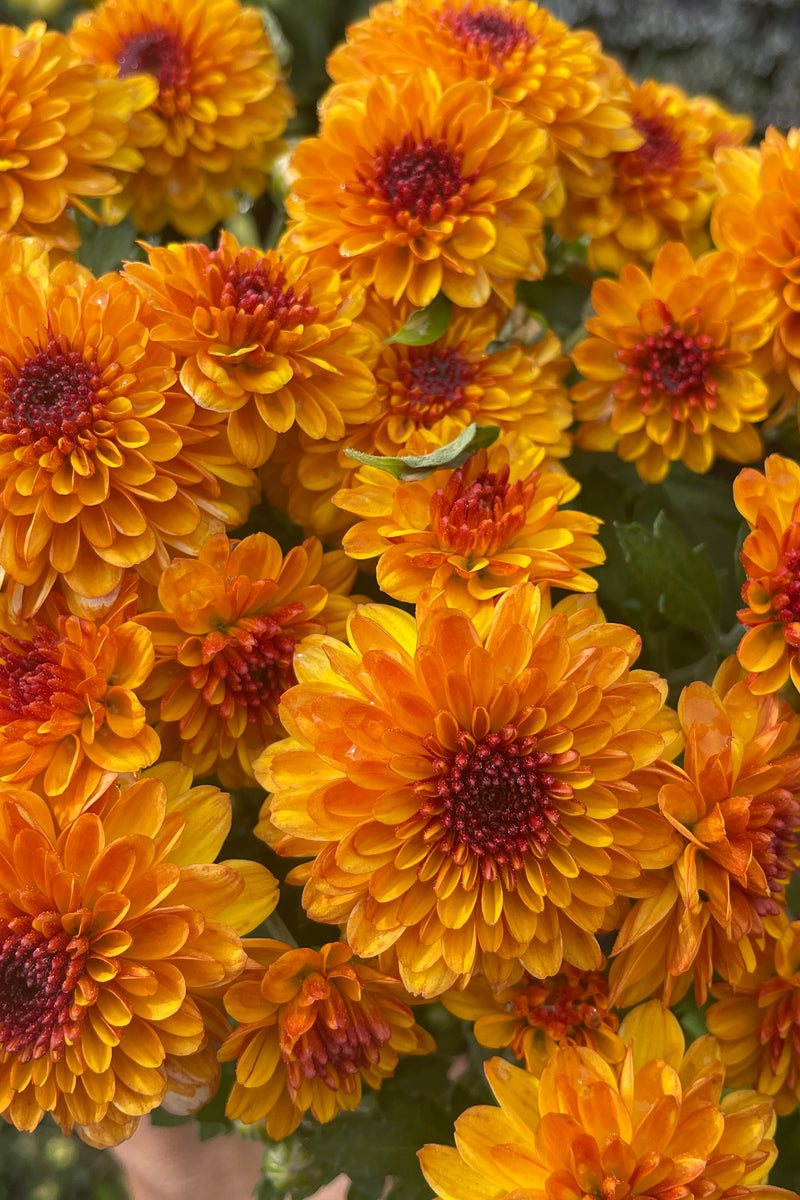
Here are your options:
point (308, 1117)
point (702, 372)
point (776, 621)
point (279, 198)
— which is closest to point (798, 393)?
point (702, 372)

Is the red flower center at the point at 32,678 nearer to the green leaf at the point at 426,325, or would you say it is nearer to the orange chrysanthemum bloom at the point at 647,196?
the green leaf at the point at 426,325

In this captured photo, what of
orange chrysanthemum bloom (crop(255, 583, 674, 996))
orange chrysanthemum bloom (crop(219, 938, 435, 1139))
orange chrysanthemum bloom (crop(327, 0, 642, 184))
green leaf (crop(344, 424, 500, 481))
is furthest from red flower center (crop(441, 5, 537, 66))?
orange chrysanthemum bloom (crop(219, 938, 435, 1139))

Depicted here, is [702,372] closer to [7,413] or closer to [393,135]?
[393,135]

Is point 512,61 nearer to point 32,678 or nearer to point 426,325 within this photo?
point 426,325

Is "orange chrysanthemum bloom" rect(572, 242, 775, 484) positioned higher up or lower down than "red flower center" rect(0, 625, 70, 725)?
higher up

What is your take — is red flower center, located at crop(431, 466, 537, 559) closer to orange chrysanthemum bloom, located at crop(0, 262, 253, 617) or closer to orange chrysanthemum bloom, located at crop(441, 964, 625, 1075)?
orange chrysanthemum bloom, located at crop(0, 262, 253, 617)

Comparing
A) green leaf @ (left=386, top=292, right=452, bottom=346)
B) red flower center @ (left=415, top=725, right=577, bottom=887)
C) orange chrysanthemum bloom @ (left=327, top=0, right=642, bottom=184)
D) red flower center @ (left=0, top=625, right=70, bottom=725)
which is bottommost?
red flower center @ (left=0, top=625, right=70, bottom=725)
